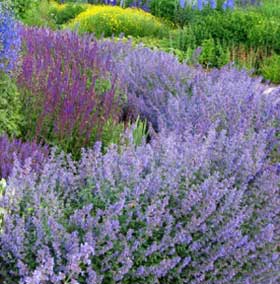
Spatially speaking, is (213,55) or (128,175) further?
(213,55)

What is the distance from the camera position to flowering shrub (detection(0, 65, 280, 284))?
2553mm

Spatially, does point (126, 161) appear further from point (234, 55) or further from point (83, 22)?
point (83, 22)

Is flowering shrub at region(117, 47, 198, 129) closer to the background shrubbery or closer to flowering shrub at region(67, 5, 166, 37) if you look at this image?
the background shrubbery

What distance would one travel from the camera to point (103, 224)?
2598 mm

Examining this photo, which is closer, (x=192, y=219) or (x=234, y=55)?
(x=192, y=219)

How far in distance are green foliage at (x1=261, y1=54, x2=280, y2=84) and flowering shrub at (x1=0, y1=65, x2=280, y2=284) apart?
3999 millimetres

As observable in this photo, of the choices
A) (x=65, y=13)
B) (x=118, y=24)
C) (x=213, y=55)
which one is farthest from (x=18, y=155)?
(x=65, y=13)

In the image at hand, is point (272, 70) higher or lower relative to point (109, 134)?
higher

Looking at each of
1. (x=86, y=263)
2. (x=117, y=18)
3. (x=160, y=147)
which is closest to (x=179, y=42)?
(x=117, y=18)

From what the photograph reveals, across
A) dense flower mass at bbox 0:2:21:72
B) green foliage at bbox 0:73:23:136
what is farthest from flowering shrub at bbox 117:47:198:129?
dense flower mass at bbox 0:2:21:72

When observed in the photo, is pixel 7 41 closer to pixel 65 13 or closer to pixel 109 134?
pixel 109 134

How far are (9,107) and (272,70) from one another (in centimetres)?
440

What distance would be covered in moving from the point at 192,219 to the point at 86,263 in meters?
0.65

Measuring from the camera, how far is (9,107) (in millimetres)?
4098
